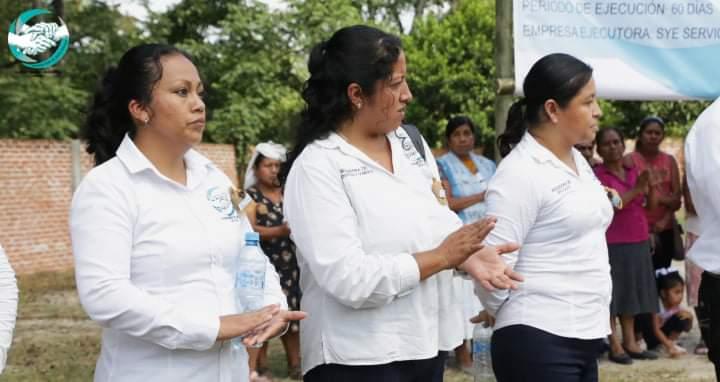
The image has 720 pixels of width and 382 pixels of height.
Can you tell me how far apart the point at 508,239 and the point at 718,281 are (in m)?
1.07

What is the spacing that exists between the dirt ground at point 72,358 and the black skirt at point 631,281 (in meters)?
0.42

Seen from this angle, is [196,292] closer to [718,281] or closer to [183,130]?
[183,130]

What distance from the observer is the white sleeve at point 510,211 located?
2805mm

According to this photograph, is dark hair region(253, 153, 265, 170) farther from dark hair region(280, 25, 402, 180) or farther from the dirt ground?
dark hair region(280, 25, 402, 180)

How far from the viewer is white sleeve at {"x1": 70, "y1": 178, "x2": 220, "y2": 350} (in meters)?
2.12

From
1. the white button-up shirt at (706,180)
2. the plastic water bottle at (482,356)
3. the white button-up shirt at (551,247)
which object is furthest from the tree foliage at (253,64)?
the white button-up shirt at (551,247)

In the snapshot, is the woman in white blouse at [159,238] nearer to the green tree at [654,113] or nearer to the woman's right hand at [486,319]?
the woman's right hand at [486,319]

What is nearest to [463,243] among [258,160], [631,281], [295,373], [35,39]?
[35,39]

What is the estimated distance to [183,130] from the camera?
2.39 meters

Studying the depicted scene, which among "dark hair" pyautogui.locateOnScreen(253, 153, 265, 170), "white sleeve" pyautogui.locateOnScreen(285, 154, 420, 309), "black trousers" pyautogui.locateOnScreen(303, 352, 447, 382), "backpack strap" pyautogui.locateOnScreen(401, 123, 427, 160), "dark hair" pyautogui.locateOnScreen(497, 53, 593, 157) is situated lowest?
"black trousers" pyautogui.locateOnScreen(303, 352, 447, 382)

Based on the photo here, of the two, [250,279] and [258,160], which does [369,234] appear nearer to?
[250,279]

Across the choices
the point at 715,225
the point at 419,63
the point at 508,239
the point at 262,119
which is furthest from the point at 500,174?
the point at 419,63

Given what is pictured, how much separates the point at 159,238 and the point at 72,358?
17.1 feet

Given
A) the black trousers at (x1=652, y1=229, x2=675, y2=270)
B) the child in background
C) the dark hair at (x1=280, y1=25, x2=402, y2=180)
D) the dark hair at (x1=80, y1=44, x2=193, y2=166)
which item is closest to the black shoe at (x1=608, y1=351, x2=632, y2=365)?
the child in background
